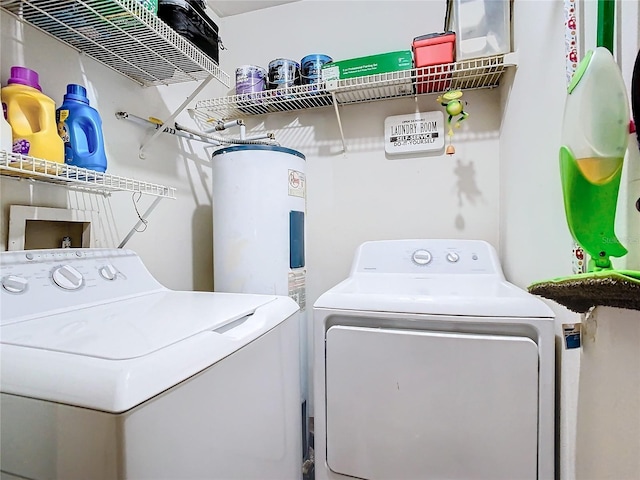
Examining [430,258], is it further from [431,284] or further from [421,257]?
[431,284]

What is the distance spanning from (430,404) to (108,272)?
101cm

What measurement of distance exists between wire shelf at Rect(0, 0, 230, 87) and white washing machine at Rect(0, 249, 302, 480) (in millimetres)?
671

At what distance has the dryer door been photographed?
3.02 feet

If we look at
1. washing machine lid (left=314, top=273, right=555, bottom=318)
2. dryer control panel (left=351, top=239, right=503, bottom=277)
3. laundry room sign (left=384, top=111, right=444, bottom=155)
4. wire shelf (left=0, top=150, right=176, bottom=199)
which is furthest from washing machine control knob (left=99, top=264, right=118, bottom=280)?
laundry room sign (left=384, top=111, right=444, bottom=155)

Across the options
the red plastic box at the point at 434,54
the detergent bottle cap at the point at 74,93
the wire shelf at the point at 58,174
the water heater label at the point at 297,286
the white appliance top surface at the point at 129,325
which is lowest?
the water heater label at the point at 297,286

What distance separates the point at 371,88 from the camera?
63.9 inches

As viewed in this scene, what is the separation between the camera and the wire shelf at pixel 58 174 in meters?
0.77

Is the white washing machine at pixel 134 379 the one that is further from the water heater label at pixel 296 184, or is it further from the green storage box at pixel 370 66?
the green storage box at pixel 370 66

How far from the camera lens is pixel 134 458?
480 mm

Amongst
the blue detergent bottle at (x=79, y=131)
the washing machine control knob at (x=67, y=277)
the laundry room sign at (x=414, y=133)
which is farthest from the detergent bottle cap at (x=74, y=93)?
the laundry room sign at (x=414, y=133)

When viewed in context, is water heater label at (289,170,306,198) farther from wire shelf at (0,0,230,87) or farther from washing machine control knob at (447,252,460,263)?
washing machine control knob at (447,252,460,263)

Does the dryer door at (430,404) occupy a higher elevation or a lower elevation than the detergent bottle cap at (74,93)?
lower

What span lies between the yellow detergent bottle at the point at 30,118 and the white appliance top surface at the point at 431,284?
2.76 ft

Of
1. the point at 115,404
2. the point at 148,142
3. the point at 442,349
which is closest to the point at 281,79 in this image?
the point at 148,142
